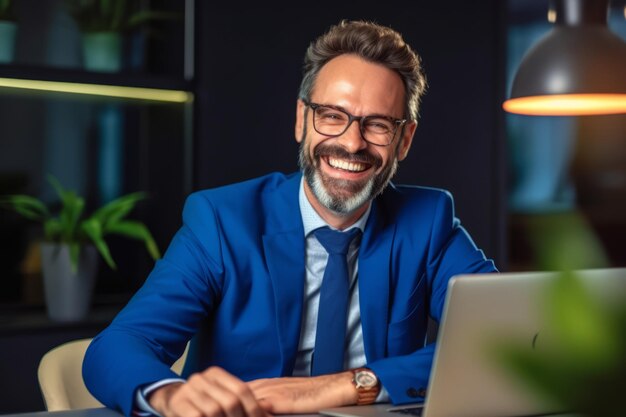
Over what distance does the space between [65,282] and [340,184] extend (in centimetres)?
170

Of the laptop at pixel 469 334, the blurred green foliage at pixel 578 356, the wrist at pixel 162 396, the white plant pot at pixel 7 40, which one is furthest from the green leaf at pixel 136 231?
the blurred green foliage at pixel 578 356

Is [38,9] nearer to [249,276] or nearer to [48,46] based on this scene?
[48,46]

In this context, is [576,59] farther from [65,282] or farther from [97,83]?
[65,282]

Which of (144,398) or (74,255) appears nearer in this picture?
(144,398)

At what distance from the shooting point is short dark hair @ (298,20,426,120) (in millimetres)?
2041

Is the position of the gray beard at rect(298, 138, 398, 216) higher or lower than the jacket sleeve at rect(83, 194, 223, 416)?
higher

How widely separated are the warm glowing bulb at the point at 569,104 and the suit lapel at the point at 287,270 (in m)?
0.93

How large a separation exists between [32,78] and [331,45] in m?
1.64

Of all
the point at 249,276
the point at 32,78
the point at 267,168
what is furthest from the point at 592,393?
the point at 267,168

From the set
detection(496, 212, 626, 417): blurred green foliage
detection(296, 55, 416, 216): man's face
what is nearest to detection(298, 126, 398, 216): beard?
detection(296, 55, 416, 216): man's face

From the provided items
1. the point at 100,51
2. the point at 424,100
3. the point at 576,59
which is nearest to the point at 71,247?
the point at 100,51

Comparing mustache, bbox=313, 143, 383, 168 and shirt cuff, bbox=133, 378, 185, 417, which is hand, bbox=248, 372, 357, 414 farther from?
mustache, bbox=313, 143, 383, 168

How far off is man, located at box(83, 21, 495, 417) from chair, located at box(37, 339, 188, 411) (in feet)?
0.82

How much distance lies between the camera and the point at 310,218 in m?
2.01
